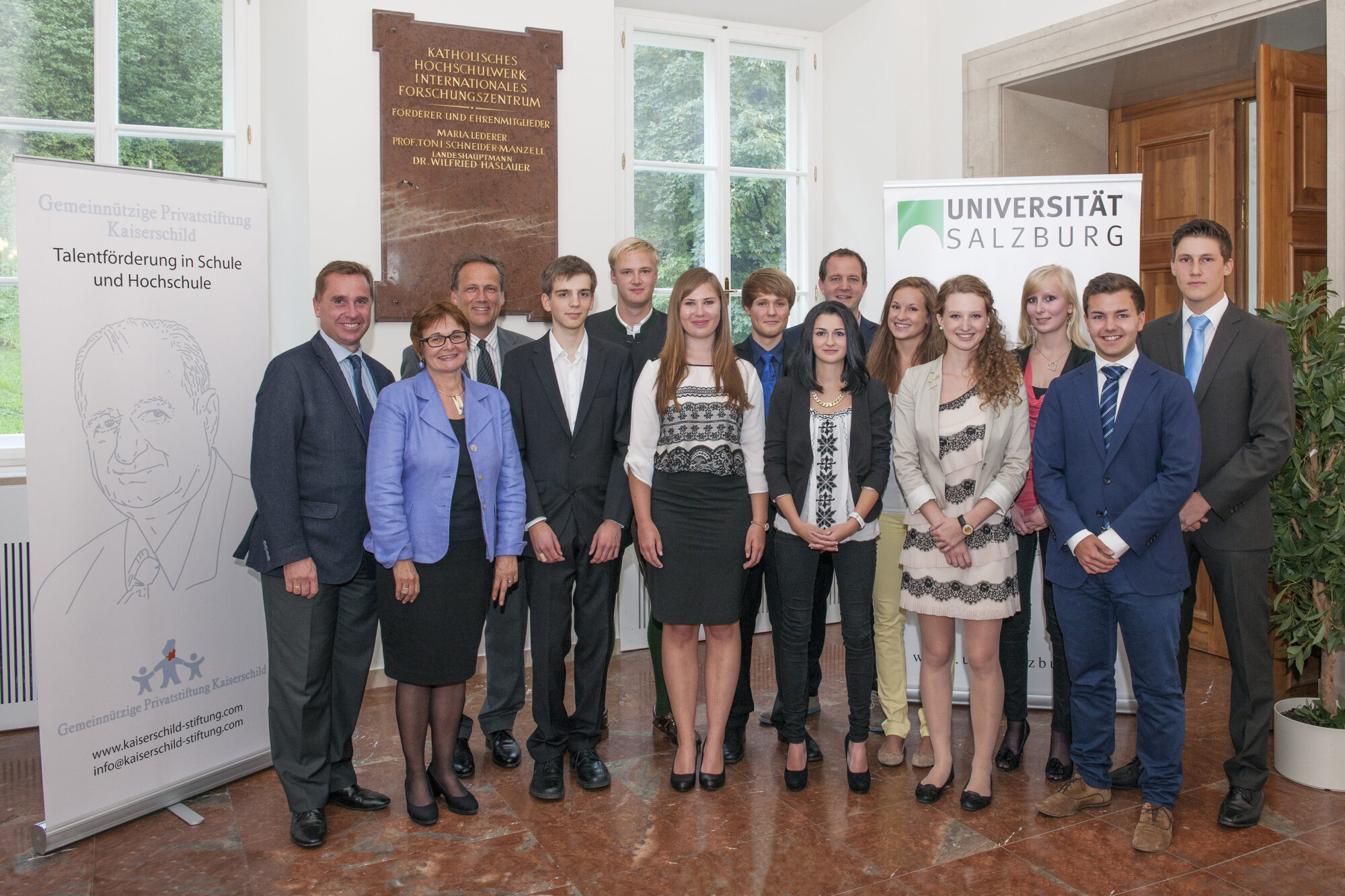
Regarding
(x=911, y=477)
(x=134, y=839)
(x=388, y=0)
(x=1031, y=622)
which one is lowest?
(x=134, y=839)

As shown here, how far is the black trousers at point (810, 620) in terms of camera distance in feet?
9.86

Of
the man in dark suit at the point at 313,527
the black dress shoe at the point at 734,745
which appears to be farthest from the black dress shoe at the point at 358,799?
the black dress shoe at the point at 734,745

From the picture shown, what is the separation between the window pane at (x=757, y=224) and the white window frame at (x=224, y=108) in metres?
2.40

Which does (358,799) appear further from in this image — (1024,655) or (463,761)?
(1024,655)

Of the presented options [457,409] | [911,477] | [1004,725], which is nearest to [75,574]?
[457,409]

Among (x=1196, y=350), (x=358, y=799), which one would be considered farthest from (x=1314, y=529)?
(x=358, y=799)

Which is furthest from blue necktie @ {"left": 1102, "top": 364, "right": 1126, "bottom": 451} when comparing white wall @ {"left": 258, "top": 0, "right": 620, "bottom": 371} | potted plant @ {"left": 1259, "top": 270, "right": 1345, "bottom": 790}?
white wall @ {"left": 258, "top": 0, "right": 620, "bottom": 371}

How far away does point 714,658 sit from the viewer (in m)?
3.05

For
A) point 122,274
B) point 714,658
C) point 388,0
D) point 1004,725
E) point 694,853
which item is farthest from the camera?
point 388,0

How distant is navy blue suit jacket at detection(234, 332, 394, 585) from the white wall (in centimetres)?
145

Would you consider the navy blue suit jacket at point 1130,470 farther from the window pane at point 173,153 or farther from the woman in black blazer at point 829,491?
the window pane at point 173,153

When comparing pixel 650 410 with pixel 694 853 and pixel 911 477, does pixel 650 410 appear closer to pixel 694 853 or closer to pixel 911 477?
pixel 911 477

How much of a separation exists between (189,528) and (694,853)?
1775mm

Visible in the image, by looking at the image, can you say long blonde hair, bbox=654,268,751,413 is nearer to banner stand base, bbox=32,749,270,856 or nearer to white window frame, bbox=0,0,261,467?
banner stand base, bbox=32,749,270,856
